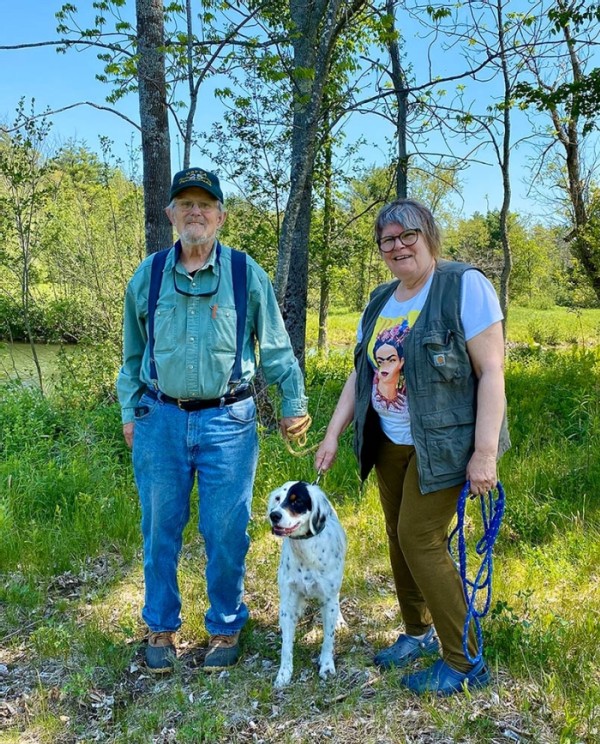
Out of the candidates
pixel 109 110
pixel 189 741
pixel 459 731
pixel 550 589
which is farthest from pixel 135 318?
pixel 109 110

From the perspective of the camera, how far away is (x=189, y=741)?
241 centimetres

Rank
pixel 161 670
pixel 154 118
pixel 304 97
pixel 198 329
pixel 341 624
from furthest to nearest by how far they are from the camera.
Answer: pixel 154 118, pixel 304 97, pixel 341 624, pixel 161 670, pixel 198 329

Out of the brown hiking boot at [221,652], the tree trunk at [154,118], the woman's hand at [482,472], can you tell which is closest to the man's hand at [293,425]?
the woman's hand at [482,472]

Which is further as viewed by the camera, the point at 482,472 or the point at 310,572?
the point at 310,572

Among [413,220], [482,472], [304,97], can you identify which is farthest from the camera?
[304,97]

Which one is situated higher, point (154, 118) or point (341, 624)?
point (154, 118)

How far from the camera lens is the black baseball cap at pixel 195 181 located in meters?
2.59

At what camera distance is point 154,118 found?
525cm

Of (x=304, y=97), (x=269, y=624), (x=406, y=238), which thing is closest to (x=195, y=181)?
(x=406, y=238)

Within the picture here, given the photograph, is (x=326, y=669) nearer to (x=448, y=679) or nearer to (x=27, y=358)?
(x=448, y=679)

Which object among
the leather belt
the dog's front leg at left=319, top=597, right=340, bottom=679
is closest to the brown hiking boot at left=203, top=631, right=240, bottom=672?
the dog's front leg at left=319, top=597, right=340, bottom=679

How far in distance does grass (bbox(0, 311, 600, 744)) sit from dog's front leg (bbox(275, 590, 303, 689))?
91 mm

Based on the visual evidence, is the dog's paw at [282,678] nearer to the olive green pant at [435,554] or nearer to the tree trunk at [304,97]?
the olive green pant at [435,554]

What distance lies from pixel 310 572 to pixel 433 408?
3.60ft
